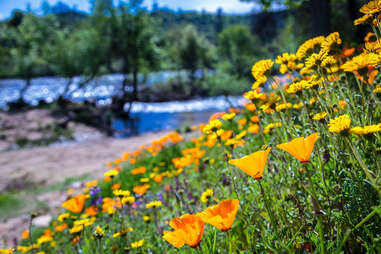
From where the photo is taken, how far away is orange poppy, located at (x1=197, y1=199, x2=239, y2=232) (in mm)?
833

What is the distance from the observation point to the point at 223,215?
0.88 metres

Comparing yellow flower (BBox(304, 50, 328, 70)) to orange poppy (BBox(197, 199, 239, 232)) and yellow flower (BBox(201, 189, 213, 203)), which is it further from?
yellow flower (BBox(201, 189, 213, 203))

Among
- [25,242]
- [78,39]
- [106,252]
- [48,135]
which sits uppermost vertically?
[78,39]

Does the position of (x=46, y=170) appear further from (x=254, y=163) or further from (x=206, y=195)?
(x=254, y=163)

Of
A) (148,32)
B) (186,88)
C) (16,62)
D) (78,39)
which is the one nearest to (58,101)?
(16,62)

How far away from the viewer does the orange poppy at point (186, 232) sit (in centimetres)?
88

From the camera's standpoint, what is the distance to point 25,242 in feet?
11.3

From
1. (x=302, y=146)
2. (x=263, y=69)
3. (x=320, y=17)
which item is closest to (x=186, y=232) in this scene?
(x=302, y=146)

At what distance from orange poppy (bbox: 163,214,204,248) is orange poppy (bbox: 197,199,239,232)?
0.05 m

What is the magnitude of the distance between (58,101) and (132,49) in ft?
23.9

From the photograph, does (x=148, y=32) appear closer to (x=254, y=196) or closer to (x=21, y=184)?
Result: (x=21, y=184)

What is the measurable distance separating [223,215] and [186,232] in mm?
148

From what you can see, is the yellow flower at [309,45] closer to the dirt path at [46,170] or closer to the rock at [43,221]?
the dirt path at [46,170]

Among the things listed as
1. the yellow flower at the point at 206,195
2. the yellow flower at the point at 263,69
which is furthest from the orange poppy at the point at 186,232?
the yellow flower at the point at 263,69
